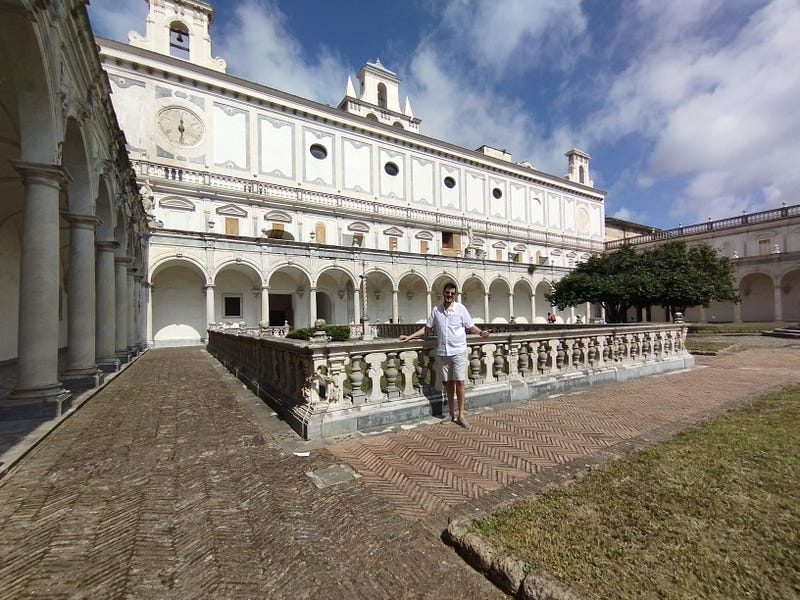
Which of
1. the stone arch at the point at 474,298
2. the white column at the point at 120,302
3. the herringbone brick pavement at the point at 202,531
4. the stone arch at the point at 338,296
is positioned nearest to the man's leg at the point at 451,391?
the herringbone brick pavement at the point at 202,531

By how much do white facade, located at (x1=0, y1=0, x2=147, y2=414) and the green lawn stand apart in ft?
22.4

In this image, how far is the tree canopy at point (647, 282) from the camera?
68.2 feet

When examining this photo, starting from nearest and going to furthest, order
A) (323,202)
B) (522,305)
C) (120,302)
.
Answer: (120,302)
(323,202)
(522,305)

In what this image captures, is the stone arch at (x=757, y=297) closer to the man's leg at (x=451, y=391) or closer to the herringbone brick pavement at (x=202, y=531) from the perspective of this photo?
the man's leg at (x=451, y=391)

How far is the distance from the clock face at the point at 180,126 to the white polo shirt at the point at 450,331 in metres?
30.0

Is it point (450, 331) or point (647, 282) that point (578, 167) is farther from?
point (450, 331)

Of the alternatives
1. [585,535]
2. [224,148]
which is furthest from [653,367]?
[224,148]

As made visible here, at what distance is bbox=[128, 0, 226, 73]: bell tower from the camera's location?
27844mm

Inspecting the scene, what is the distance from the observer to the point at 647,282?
20703 millimetres

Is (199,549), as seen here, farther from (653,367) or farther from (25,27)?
(653,367)

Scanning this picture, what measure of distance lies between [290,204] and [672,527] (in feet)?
97.6

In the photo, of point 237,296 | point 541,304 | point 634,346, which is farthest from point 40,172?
point 541,304

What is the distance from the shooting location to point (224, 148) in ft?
93.7

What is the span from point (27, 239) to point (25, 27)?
9.54ft
